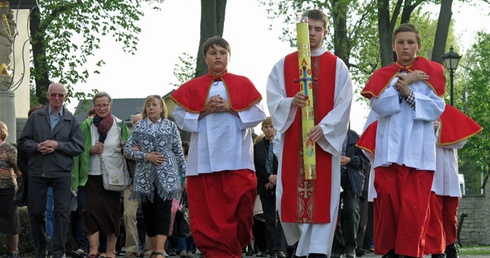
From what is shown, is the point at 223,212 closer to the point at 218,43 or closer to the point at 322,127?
the point at 322,127

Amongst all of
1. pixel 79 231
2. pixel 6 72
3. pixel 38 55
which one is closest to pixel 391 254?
pixel 79 231

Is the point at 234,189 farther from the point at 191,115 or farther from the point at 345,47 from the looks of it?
the point at 345,47

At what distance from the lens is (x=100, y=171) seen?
50.1 feet

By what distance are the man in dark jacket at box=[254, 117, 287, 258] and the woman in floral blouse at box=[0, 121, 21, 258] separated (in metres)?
3.20

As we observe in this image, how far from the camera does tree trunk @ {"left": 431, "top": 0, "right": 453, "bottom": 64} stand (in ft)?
103

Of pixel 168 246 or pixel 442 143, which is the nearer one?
pixel 442 143

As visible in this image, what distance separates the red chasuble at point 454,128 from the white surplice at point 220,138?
2002 millimetres

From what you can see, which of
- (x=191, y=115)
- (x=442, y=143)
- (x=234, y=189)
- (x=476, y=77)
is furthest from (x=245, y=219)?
(x=476, y=77)

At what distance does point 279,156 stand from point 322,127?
68 centimetres

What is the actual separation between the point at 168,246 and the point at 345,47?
66.4 ft

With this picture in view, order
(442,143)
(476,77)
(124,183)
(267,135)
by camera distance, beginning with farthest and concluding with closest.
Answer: (476,77) → (267,135) → (124,183) → (442,143)

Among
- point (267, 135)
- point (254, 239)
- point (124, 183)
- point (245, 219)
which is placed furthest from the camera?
point (254, 239)

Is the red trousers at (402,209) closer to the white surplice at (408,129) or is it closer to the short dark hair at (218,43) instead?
the white surplice at (408,129)

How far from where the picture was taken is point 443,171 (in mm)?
13391
